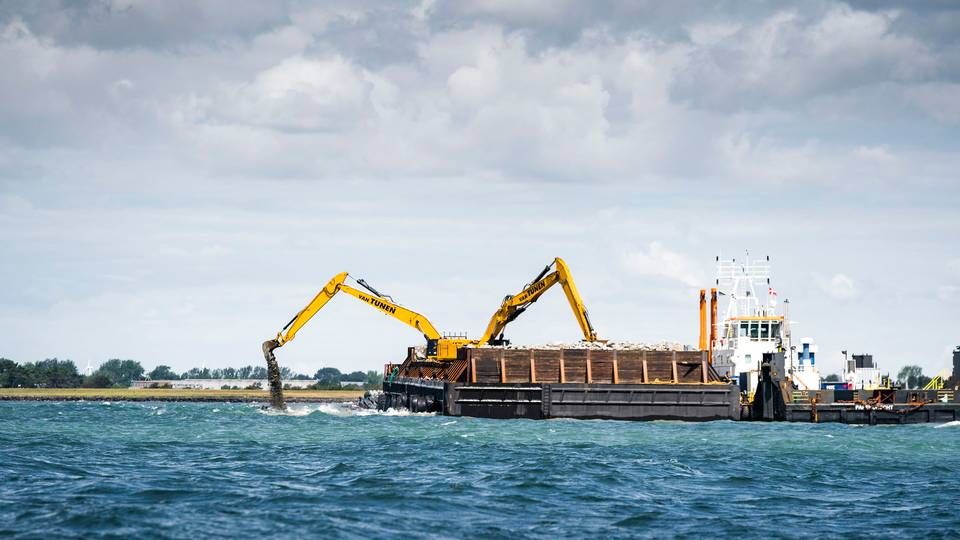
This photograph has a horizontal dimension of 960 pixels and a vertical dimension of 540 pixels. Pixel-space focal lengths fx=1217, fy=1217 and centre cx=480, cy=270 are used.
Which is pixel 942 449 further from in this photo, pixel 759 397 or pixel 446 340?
pixel 446 340

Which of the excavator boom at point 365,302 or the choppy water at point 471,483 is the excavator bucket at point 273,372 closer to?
the excavator boom at point 365,302

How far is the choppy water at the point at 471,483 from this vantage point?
3034 cm

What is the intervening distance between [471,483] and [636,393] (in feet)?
132

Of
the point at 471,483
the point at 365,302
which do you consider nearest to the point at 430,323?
the point at 365,302

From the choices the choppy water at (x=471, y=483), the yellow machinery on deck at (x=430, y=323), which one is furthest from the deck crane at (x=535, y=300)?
the choppy water at (x=471, y=483)

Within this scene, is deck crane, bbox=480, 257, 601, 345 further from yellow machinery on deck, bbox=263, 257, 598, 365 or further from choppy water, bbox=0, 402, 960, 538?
choppy water, bbox=0, 402, 960, 538

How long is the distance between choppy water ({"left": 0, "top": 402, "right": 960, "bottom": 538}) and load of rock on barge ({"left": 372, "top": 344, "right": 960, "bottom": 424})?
1223 cm

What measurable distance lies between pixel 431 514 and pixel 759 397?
52507mm

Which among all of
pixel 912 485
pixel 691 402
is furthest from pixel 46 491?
pixel 691 402

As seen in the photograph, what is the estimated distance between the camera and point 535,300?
295 feet

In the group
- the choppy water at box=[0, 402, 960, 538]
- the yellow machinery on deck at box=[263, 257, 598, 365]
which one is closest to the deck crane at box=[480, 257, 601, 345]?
the yellow machinery on deck at box=[263, 257, 598, 365]

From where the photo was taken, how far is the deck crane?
8669 centimetres

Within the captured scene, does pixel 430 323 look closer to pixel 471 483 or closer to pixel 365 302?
pixel 365 302

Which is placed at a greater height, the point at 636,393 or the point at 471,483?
the point at 636,393
